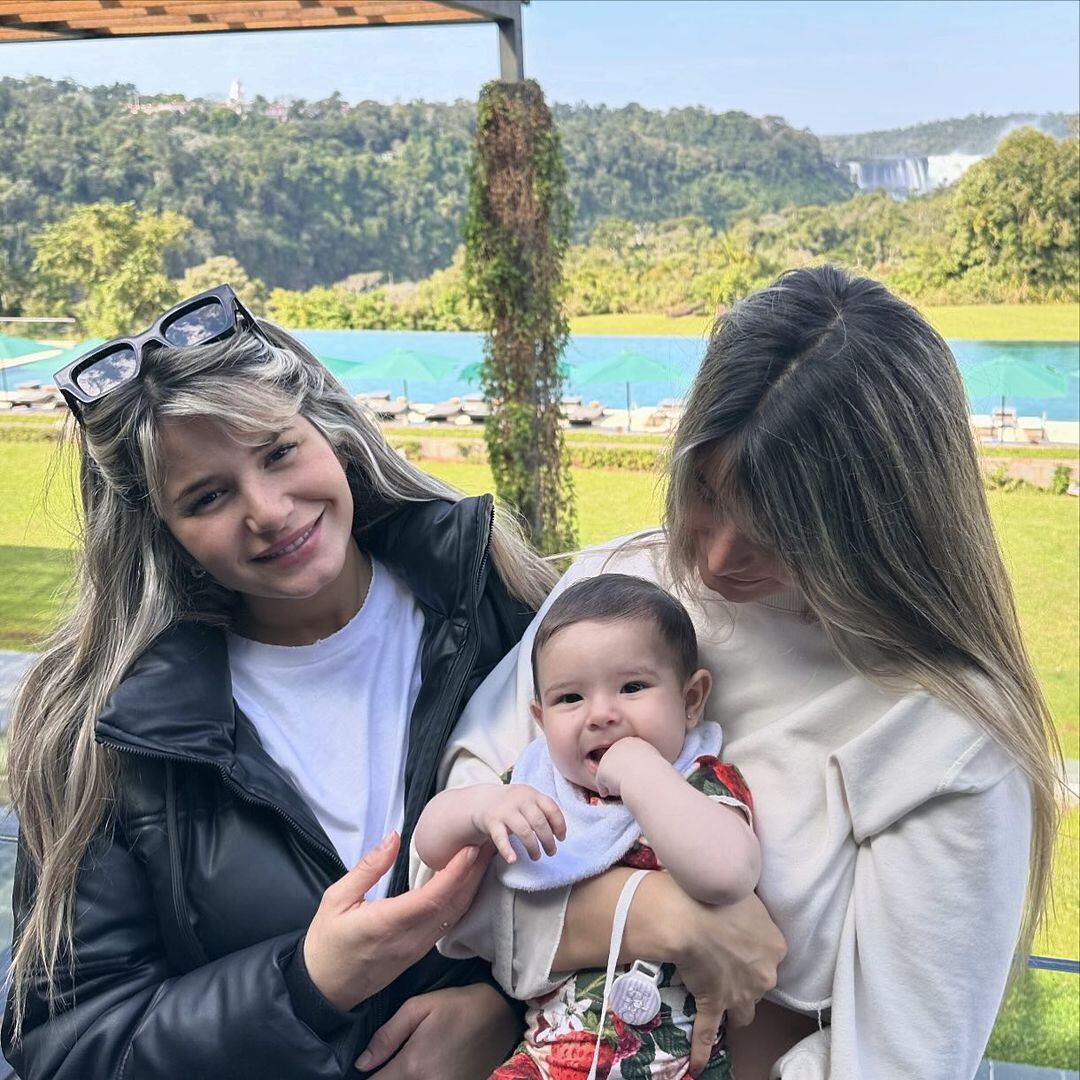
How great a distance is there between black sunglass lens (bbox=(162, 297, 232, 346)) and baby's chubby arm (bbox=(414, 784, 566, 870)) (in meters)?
0.65

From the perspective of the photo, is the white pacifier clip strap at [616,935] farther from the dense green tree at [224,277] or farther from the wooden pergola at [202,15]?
the dense green tree at [224,277]

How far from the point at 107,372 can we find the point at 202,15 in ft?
15.5

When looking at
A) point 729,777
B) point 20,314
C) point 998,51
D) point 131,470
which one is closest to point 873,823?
point 729,777

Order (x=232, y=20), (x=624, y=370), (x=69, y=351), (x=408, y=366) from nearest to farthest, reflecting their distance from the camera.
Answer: (x=232, y=20) → (x=69, y=351) → (x=624, y=370) → (x=408, y=366)

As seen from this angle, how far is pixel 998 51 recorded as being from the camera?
963 cm

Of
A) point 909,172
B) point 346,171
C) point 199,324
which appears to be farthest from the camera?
point 346,171

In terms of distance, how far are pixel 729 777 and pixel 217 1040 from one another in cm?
65

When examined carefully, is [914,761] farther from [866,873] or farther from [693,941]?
[693,941]

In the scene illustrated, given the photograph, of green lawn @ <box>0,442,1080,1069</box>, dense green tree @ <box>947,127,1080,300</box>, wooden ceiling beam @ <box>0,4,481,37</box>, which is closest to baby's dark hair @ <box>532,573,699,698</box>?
wooden ceiling beam @ <box>0,4,481,37</box>

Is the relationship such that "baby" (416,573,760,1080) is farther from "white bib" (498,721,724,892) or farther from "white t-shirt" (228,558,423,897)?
"white t-shirt" (228,558,423,897)

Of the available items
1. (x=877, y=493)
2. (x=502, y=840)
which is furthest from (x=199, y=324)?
(x=877, y=493)

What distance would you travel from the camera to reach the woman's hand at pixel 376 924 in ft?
4.09

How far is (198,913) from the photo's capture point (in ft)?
4.48

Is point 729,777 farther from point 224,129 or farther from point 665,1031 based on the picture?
point 224,129
